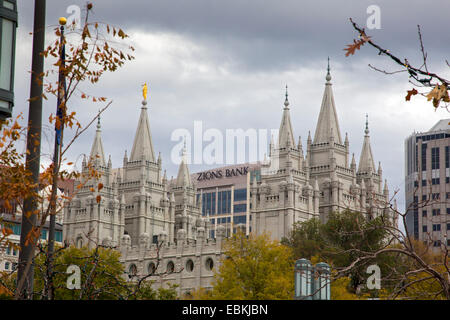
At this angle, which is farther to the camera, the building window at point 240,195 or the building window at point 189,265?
the building window at point 240,195

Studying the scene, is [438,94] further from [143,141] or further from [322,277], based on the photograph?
[143,141]

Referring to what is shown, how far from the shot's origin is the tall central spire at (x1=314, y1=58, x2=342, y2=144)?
395ft

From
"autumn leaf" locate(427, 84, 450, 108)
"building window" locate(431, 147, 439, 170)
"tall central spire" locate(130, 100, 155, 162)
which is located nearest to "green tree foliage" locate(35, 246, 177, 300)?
"autumn leaf" locate(427, 84, 450, 108)

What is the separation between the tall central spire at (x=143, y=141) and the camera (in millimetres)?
133750

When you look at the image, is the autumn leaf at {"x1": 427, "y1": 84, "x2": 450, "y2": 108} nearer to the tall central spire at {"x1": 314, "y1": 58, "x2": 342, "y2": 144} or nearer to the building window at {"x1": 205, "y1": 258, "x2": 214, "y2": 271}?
the building window at {"x1": 205, "y1": 258, "x2": 214, "y2": 271}

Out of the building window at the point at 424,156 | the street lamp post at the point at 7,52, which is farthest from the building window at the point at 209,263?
the street lamp post at the point at 7,52

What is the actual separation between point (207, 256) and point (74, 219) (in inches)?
1131

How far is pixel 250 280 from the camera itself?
207 ft

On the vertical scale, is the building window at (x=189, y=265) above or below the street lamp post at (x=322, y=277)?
above

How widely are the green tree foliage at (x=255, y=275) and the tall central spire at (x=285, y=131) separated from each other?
46.9 metres

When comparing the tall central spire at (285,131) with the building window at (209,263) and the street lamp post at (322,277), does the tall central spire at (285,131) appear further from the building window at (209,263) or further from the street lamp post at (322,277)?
the street lamp post at (322,277)

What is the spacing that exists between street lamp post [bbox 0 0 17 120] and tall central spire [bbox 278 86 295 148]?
96384 mm
